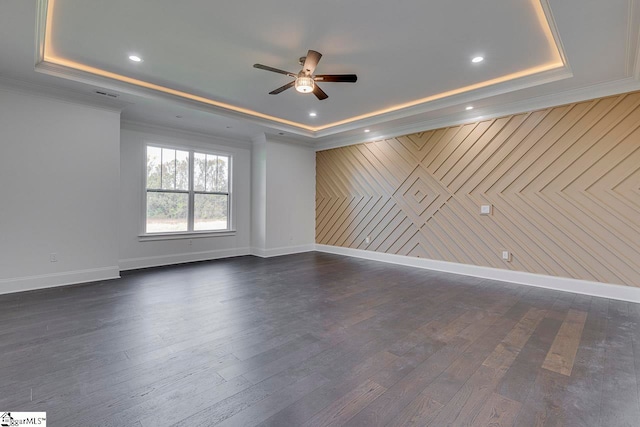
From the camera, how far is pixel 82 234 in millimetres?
4359

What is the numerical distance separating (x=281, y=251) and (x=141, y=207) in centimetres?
305

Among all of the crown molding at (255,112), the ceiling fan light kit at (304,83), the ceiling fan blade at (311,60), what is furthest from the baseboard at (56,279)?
the ceiling fan blade at (311,60)

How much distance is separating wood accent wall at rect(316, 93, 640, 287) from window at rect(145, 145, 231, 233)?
3241 mm

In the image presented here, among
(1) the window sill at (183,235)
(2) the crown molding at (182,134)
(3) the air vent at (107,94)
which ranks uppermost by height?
(3) the air vent at (107,94)

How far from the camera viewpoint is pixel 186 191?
6.08 metres

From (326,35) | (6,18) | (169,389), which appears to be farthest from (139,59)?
(169,389)

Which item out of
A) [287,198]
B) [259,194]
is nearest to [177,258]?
[259,194]

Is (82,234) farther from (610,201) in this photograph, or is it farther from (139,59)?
(610,201)

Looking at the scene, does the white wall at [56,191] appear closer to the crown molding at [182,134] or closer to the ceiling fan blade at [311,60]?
the crown molding at [182,134]

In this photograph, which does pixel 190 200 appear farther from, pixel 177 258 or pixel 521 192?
pixel 521 192

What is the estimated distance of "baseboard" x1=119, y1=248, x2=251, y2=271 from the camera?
5335mm

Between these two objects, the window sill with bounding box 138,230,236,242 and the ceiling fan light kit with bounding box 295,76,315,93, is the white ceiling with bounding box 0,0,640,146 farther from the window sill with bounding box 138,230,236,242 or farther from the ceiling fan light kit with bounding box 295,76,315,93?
the window sill with bounding box 138,230,236,242

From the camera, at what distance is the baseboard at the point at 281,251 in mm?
6699

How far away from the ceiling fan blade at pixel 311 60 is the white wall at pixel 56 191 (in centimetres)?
346
